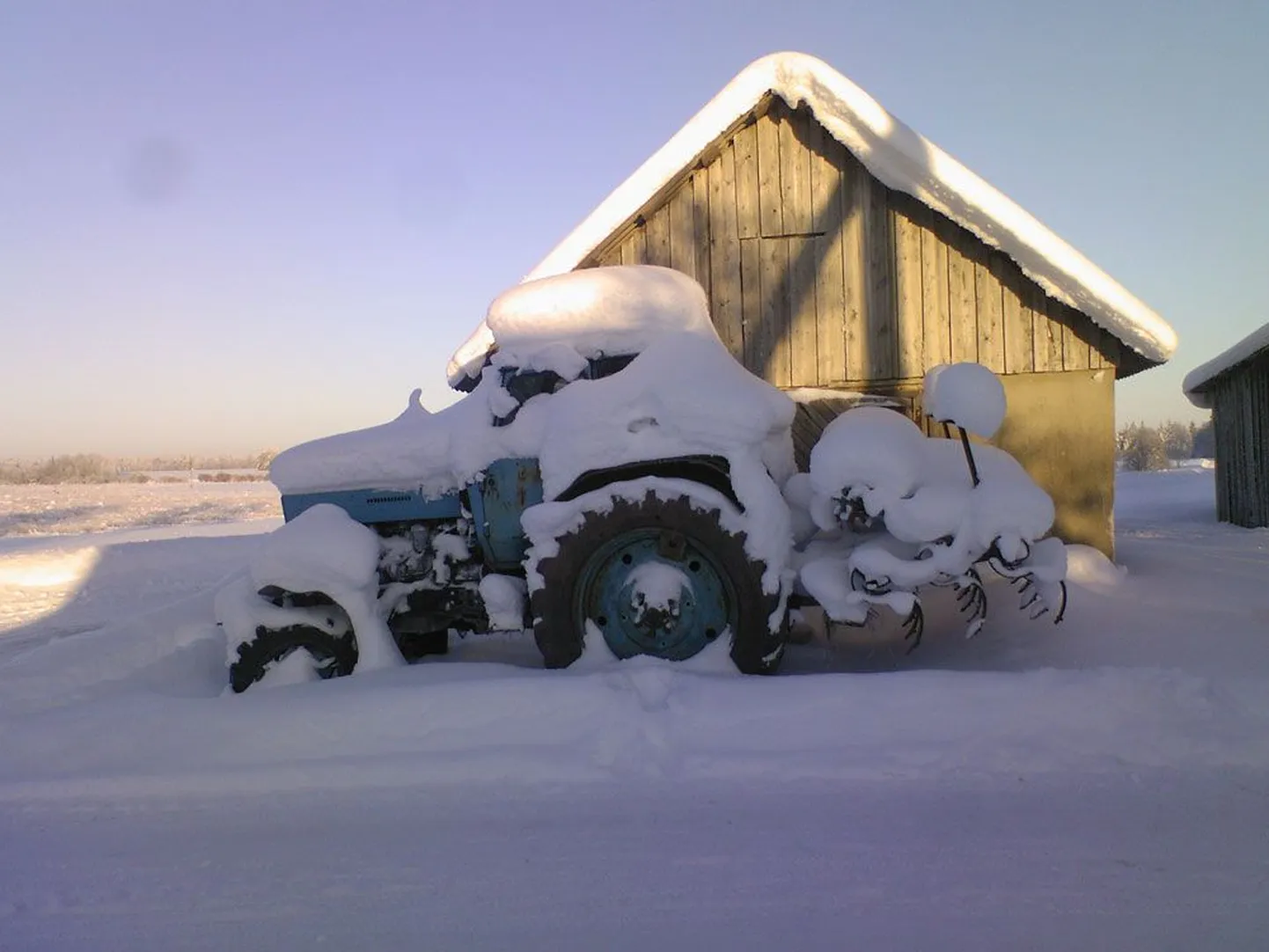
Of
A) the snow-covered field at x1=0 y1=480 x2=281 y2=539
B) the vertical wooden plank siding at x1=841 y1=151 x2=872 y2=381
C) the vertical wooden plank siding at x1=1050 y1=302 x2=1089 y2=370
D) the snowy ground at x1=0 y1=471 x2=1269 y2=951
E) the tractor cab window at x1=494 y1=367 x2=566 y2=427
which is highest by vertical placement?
the vertical wooden plank siding at x1=841 y1=151 x2=872 y2=381

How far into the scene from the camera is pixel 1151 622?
501 centimetres

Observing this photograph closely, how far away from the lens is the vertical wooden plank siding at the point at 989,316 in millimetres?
7480

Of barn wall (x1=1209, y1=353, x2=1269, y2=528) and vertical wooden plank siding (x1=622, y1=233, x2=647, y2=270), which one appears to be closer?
vertical wooden plank siding (x1=622, y1=233, x2=647, y2=270)

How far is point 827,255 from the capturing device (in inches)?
312

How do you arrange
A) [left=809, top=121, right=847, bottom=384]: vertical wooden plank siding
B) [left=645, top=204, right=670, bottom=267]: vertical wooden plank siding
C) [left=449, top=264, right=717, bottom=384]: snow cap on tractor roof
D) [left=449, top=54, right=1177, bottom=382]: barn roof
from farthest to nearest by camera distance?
[left=645, top=204, right=670, bottom=267]: vertical wooden plank siding, [left=809, top=121, right=847, bottom=384]: vertical wooden plank siding, [left=449, top=54, right=1177, bottom=382]: barn roof, [left=449, top=264, right=717, bottom=384]: snow cap on tractor roof

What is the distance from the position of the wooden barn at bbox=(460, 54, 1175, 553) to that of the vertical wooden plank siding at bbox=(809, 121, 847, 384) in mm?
16

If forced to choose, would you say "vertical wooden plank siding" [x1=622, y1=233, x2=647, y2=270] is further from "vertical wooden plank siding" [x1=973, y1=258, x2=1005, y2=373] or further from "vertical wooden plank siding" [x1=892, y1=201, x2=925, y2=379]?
"vertical wooden plank siding" [x1=973, y1=258, x2=1005, y2=373]

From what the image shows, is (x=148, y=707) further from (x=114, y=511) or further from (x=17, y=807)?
(x=114, y=511)

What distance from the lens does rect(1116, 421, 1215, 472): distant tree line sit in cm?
3644

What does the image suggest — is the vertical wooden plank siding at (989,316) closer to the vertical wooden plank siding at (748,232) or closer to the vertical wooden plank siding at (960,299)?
the vertical wooden plank siding at (960,299)

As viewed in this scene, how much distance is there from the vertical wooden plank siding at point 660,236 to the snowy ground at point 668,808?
4.80 m

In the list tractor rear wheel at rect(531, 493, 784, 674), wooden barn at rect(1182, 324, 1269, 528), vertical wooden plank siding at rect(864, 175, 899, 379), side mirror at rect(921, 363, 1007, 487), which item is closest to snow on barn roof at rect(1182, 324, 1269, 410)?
wooden barn at rect(1182, 324, 1269, 528)

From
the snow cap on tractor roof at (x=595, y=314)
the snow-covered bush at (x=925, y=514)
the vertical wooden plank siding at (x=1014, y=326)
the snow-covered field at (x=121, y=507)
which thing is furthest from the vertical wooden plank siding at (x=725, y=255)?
the snow-covered field at (x=121, y=507)

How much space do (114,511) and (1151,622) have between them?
2378cm
